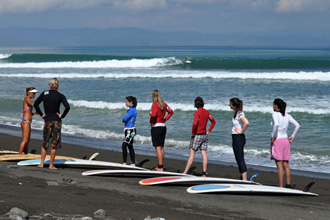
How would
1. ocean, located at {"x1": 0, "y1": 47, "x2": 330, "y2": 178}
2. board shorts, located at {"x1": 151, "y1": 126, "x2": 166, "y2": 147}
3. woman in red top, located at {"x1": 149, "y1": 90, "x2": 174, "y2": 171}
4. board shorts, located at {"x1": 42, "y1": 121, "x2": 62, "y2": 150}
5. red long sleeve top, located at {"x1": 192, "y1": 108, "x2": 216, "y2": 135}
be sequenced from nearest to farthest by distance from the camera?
board shorts, located at {"x1": 42, "y1": 121, "x2": 62, "y2": 150}
red long sleeve top, located at {"x1": 192, "y1": 108, "x2": 216, "y2": 135}
woman in red top, located at {"x1": 149, "y1": 90, "x2": 174, "y2": 171}
board shorts, located at {"x1": 151, "y1": 126, "x2": 166, "y2": 147}
ocean, located at {"x1": 0, "y1": 47, "x2": 330, "y2": 178}

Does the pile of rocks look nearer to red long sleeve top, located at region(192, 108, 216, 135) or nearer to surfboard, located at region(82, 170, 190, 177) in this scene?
surfboard, located at region(82, 170, 190, 177)

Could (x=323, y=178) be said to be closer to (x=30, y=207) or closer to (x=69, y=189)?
(x=69, y=189)

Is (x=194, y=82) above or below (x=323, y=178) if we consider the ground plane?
above

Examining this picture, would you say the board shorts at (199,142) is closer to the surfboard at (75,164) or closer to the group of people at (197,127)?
the group of people at (197,127)

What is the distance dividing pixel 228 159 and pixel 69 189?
5.04 m

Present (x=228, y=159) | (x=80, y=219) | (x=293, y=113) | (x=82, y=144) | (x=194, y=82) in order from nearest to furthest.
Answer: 1. (x=80, y=219)
2. (x=228, y=159)
3. (x=82, y=144)
4. (x=293, y=113)
5. (x=194, y=82)

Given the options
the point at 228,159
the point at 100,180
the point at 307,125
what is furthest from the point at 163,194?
the point at 307,125

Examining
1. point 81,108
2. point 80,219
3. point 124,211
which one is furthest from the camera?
point 81,108

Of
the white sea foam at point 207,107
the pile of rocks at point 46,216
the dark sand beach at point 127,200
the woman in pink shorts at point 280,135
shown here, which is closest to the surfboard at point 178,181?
the dark sand beach at point 127,200

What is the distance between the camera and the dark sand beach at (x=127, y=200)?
4969 millimetres

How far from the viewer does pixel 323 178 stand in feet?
27.3

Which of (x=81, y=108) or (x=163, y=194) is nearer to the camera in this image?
(x=163, y=194)

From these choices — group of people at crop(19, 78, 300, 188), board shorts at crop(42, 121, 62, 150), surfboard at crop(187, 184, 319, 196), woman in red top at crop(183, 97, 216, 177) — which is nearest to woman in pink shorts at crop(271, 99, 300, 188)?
group of people at crop(19, 78, 300, 188)

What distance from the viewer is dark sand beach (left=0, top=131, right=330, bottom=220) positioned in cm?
497
